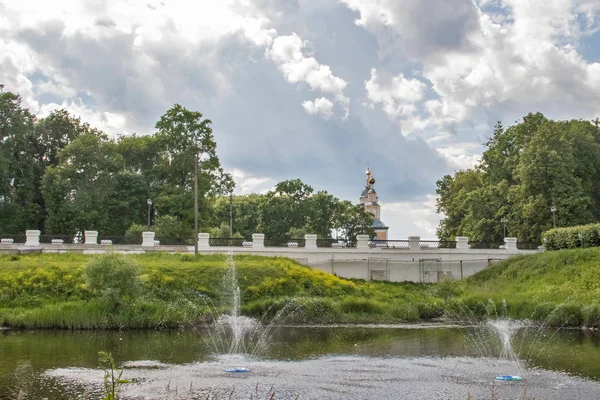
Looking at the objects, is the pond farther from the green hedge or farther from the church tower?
the church tower

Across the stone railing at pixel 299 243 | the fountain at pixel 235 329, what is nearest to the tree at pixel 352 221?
the stone railing at pixel 299 243

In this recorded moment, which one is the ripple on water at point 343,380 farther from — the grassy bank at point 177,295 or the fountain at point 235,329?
the grassy bank at point 177,295

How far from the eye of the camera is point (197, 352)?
2339 cm

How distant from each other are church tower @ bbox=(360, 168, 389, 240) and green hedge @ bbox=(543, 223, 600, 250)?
43978 mm

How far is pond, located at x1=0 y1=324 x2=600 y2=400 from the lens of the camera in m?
17.1

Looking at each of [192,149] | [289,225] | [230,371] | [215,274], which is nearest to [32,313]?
[215,274]

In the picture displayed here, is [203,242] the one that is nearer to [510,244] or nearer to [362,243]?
[362,243]

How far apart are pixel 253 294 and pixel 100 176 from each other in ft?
95.5

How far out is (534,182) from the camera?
51375mm

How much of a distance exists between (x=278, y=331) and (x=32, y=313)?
39.4ft

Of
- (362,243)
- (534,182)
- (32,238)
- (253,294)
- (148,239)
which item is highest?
(534,182)

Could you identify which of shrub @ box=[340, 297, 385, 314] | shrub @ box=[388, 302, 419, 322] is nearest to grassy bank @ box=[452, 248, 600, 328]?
shrub @ box=[388, 302, 419, 322]

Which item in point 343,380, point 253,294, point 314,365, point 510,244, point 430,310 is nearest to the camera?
point 343,380

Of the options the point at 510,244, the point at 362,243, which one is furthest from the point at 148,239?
the point at 510,244
